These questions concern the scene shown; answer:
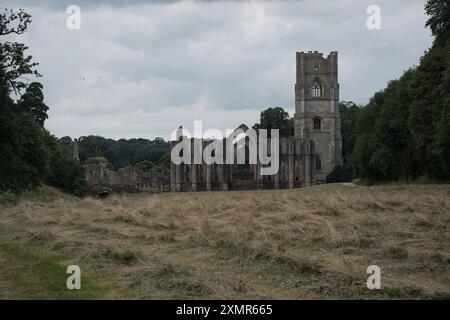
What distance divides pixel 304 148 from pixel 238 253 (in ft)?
203

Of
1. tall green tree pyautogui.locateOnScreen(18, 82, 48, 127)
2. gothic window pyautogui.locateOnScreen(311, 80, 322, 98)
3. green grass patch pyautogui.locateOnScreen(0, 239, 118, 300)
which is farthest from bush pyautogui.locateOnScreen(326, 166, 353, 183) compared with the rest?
green grass patch pyautogui.locateOnScreen(0, 239, 118, 300)

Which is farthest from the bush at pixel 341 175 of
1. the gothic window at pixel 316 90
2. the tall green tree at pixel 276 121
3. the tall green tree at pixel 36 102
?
the tall green tree at pixel 36 102

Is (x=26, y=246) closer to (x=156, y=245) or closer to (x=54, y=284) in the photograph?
(x=156, y=245)

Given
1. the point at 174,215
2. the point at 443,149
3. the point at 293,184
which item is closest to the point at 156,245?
the point at 174,215

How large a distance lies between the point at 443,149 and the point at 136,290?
84.2ft

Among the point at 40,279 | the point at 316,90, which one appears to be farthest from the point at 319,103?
the point at 40,279

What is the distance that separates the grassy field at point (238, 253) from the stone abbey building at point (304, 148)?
5324cm

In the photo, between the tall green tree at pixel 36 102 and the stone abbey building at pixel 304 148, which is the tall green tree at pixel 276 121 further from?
the tall green tree at pixel 36 102

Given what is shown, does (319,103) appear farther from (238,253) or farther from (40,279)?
(40,279)

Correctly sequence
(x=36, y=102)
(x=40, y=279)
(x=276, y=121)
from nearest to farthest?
(x=40, y=279) < (x=36, y=102) < (x=276, y=121)

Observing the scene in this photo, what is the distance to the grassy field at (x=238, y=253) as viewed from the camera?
8922 millimetres

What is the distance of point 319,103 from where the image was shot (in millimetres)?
88625

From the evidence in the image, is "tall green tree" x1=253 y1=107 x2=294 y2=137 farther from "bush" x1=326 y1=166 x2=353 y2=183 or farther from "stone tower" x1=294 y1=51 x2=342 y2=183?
"bush" x1=326 y1=166 x2=353 y2=183

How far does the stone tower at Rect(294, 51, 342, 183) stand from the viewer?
285 feet
